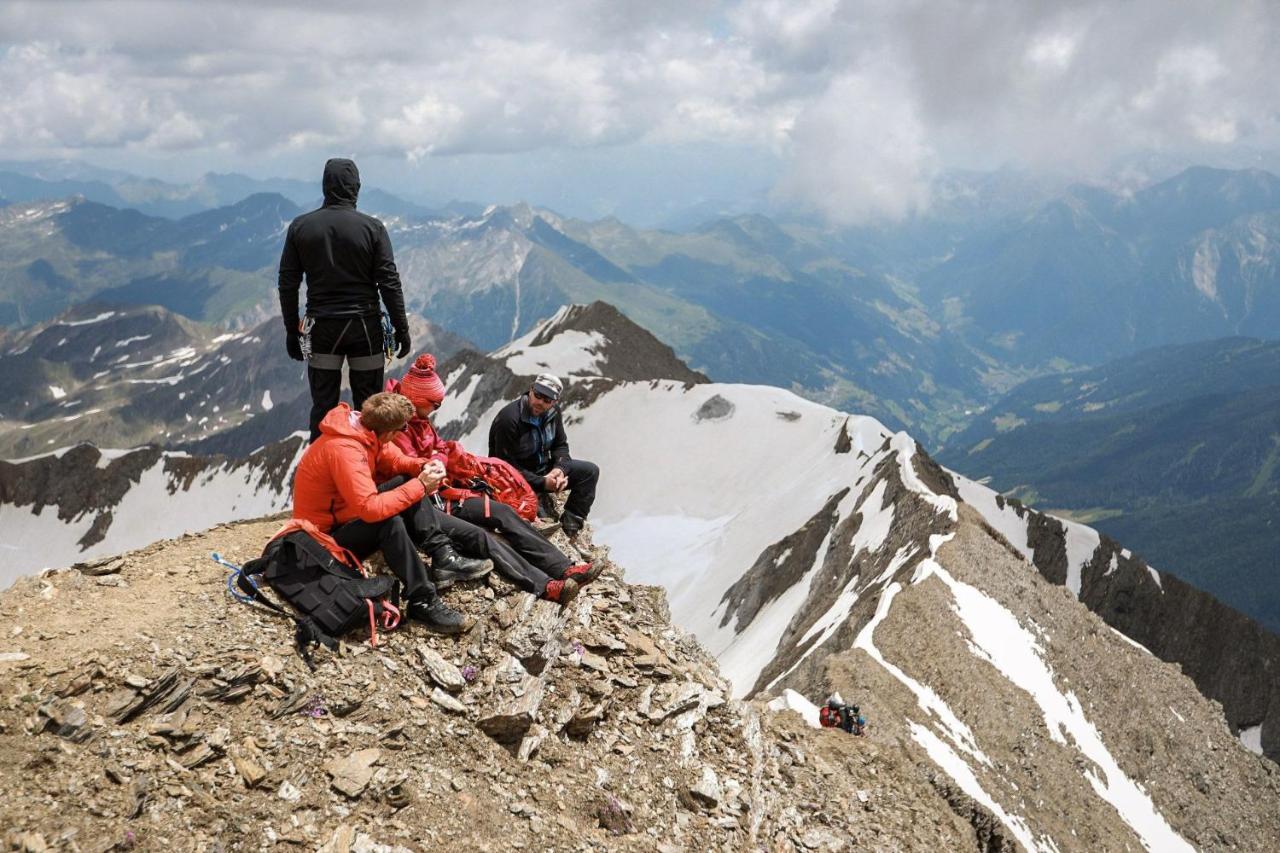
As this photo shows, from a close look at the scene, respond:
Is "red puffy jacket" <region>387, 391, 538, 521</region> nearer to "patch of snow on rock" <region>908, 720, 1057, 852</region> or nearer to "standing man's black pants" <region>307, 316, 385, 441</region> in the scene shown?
"standing man's black pants" <region>307, 316, 385, 441</region>

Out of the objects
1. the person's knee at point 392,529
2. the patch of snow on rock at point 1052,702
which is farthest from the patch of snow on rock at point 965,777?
the person's knee at point 392,529

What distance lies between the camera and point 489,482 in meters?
16.1

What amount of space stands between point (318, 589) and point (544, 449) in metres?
6.45

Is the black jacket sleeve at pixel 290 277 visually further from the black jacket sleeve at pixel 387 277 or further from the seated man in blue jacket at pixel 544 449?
the seated man in blue jacket at pixel 544 449

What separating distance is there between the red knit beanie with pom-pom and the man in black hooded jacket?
63 centimetres

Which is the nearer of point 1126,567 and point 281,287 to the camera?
point 281,287

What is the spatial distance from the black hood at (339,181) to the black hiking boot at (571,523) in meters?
7.64

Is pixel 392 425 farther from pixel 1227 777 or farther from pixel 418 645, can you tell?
pixel 1227 777

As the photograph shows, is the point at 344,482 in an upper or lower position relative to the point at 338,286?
lower

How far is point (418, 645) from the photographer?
41.2 ft

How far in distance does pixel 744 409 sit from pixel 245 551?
288 feet

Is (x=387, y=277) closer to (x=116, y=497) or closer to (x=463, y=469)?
(x=463, y=469)

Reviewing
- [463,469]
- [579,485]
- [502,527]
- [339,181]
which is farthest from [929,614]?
[339,181]

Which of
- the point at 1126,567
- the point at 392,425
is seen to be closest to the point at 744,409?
the point at 1126,567
